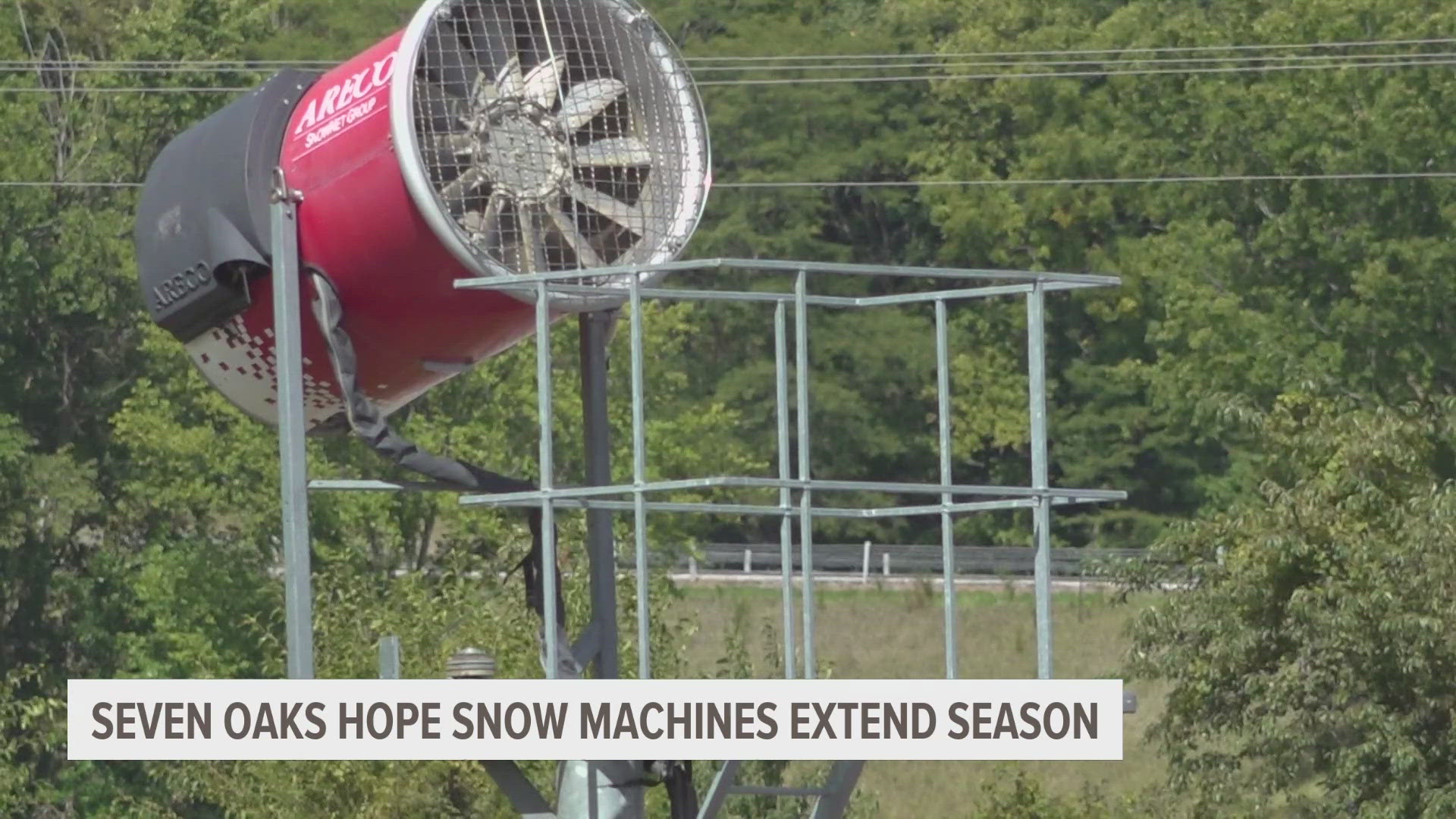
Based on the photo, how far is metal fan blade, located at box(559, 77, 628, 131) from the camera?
965 cm

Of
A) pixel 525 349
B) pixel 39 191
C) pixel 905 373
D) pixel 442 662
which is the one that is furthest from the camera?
pixel 905 373

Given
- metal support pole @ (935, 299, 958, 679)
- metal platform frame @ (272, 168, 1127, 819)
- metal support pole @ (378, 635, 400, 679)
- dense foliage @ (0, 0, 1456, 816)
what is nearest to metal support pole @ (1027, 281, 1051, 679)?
metal platform frame @ (272, 168, 1127, 819)

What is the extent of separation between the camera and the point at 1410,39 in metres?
48.3

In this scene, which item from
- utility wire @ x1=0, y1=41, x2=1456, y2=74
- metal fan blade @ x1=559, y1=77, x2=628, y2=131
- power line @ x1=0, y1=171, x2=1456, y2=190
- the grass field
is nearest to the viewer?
metal fan blade @ x1=559, y1=77, x2=628, y2=131

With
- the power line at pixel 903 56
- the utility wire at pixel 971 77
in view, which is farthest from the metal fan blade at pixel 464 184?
the utility wire at pixel 971 77

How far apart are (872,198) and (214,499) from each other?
86.9ft

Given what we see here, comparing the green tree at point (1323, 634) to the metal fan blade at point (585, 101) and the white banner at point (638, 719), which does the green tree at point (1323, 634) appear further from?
the white banner at point (638, 719)

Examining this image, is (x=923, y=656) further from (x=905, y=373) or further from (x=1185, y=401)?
(x=905, y=373)

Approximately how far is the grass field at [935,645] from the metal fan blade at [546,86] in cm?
2646

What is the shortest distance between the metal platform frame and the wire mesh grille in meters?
0.24

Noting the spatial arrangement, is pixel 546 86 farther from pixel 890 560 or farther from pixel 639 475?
pixel 890 560

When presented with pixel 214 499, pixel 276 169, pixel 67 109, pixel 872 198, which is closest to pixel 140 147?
pixel 67 109

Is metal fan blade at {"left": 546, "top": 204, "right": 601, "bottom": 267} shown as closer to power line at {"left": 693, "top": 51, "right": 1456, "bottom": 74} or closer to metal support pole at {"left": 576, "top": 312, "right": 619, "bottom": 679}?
metal support pole at {"left": 576, "top": 312, "right": 619, "bottom": 679}

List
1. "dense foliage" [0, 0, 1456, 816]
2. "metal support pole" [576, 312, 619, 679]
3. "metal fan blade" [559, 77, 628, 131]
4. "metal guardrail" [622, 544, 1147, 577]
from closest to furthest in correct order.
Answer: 1. "metal fan blade" [559, 77, 628, 131]
2. "metal support pole" [576, 312, 619, 679]
3. "dense foliage" [0, 0, 1456, 816]
4. "metal guardrail" [622, 544, 1147, 577]
